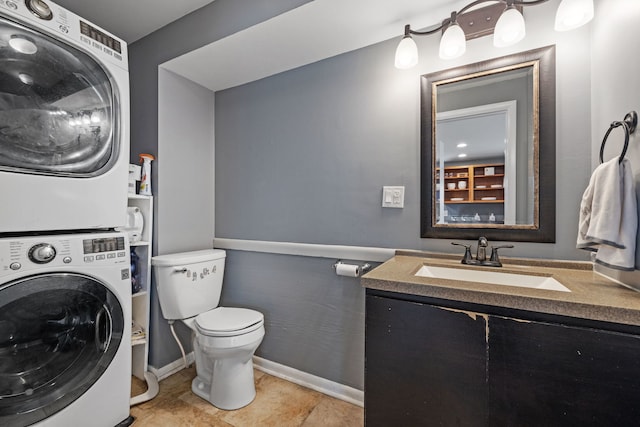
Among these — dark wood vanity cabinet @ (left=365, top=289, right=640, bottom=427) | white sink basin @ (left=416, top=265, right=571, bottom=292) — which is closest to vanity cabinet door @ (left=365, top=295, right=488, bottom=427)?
dark wood vanity cabinet @ (left=365, top=289, right=640, bottom=427)

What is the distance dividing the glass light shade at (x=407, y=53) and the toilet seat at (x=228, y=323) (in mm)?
1555

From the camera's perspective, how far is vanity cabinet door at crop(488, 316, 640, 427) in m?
0.74

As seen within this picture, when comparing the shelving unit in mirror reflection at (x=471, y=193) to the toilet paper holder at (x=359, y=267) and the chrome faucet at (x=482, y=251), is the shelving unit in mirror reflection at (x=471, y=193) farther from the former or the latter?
the toilet paper holder at (x=359, y=267)

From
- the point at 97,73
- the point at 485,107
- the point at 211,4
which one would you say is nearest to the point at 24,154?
the point at 97,73

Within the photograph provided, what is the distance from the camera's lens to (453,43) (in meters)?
1.28

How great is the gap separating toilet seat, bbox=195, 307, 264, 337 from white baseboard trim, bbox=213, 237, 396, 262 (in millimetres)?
428

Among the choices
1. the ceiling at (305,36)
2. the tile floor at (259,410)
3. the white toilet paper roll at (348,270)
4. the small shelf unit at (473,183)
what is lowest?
the tile floor at (259,410)

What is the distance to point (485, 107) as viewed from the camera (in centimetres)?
138

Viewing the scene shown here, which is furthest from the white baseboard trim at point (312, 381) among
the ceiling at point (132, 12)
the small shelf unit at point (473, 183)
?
the ceiling at point (132, 12)

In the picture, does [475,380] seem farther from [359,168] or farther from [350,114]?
[350,114]

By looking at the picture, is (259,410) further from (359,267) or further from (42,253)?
(42,253)

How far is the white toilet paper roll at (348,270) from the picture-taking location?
5.05 feet

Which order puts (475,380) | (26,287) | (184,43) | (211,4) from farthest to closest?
(184,43) → (211,4) → (26,287) → (475,380)

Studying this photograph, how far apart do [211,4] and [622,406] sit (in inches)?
93.3
